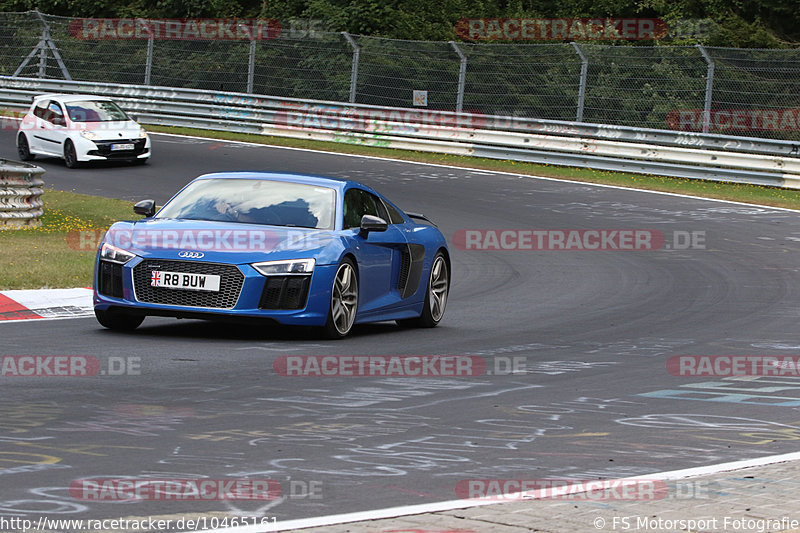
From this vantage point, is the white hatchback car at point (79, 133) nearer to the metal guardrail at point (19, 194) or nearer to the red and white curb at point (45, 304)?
the metal guardrail at point (19, 194)

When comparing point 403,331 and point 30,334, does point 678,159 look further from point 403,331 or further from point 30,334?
point 30,334

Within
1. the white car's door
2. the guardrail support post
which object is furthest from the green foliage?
the white car's door

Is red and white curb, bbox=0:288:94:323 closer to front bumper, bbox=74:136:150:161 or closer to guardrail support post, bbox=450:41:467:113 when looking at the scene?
front bumper, bbox=74:136:150:161

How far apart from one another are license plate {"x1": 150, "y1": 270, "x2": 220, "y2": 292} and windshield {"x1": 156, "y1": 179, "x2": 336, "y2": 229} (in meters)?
0.92

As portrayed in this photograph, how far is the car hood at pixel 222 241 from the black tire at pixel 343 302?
0.70 feet

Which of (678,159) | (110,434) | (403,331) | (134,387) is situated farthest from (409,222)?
(678,159)

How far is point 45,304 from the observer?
12.7 m

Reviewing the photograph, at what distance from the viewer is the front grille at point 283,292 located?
10.5 m

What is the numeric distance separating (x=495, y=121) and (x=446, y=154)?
156 cm

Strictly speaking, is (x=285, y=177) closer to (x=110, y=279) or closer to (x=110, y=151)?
(x=110, y=279)

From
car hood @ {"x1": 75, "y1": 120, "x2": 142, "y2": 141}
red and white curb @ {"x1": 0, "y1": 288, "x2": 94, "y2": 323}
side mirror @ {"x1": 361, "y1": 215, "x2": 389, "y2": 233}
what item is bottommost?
red and white curb @ {"x1": 0, "y1": 288, "x2": 94, "y2": 323}

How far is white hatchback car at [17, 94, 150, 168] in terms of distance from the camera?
29.1 meters

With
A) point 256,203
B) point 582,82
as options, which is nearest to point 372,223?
point 256,203

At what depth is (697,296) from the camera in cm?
1518
